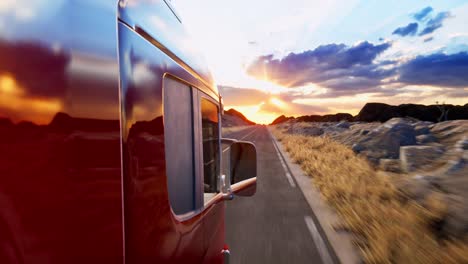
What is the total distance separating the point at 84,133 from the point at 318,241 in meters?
5.69

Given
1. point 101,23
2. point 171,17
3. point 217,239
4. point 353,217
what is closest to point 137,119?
point 101,23

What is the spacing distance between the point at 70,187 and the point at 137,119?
0.38 metres

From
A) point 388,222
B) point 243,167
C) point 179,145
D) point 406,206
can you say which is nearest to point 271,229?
point 388,222

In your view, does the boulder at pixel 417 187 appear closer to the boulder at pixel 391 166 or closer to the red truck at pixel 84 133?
the boulder at pixel 391 166

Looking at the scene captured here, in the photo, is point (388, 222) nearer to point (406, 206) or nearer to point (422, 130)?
point (406, 206)

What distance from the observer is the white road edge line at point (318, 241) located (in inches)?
219

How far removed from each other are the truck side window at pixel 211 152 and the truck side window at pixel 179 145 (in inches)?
29.4

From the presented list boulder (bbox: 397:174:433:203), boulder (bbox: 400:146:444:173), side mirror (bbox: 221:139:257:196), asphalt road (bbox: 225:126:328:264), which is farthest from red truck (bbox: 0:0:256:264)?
boulder (bbox: 400:146:444:173)

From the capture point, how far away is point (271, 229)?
7090 millimetres

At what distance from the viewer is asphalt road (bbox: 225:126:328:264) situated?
5693 mm

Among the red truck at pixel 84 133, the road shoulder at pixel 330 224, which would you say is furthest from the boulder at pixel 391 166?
the red truck at pixel 84 133

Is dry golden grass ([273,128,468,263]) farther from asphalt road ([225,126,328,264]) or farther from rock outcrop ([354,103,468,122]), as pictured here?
rock outcrop ([354,103,468,122])

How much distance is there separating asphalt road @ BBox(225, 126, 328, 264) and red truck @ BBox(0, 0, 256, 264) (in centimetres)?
404

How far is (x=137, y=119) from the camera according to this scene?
141cm
